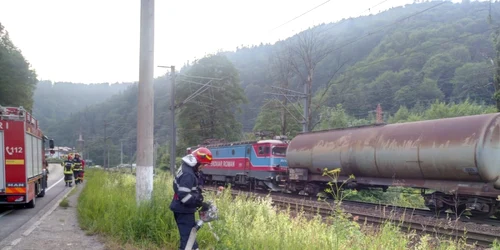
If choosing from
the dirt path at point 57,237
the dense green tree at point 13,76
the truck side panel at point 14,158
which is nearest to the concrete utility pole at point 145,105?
the dirt path at point 57,237

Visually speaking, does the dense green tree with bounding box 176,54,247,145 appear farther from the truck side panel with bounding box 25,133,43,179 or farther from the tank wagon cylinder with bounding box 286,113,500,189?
the truck side panel with bounding box 25,133,43,179

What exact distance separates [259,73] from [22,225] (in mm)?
43215

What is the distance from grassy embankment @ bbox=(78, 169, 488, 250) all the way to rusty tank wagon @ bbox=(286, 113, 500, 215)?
4.31m

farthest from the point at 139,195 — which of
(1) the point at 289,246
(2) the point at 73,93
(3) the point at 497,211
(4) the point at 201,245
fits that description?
(2) the point at 73,93

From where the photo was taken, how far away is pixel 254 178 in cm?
2302


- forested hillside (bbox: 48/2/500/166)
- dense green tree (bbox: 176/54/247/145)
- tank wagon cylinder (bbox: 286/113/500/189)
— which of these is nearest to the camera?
tank wagon cylinder (bbox: 286/113/500/189)

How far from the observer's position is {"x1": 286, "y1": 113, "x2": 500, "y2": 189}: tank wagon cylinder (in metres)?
11.0

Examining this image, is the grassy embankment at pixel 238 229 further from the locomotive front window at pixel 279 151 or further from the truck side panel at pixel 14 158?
the locomotive front window at pixel 279 151

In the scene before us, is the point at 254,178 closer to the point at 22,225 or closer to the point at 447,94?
the point at 22,225

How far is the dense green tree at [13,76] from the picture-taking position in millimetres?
47781

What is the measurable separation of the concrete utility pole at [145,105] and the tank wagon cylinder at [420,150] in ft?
26.9

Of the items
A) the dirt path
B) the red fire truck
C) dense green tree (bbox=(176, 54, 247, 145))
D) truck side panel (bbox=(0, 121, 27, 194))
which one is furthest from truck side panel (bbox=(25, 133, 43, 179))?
dense green tree (bbox=(176, 54, 247, 145))

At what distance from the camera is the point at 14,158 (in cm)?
1134

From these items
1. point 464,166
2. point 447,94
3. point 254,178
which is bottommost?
point 254,178
